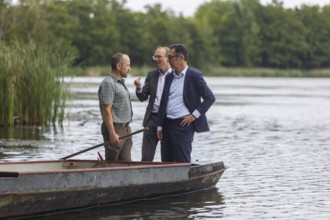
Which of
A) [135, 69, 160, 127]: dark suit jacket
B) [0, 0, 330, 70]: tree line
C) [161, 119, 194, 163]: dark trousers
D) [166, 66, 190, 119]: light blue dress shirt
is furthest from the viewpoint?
[0, 0, 330, 70]: tree line

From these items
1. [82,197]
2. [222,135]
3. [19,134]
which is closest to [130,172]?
[82,197]

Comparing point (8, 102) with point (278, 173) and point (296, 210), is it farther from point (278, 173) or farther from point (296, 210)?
point (296, 210)

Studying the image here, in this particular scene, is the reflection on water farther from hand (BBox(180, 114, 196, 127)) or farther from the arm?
hand (BBox(180, 114, 196, 127))

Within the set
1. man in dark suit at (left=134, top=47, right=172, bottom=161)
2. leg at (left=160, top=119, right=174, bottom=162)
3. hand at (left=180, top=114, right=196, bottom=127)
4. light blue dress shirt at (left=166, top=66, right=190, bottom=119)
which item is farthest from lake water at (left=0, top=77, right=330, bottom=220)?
light blue dress shirt at (left=166, top=66, right=190, bottom=119)

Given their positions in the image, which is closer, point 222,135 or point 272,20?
point 222,135

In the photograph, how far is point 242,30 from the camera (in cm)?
14638

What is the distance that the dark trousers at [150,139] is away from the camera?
13.2 m

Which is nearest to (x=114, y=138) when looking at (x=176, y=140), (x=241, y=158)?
(x=176, y=140)

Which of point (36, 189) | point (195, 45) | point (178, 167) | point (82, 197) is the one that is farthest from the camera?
point (195, 45)

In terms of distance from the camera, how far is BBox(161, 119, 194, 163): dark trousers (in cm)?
1298

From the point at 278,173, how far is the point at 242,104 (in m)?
26.1

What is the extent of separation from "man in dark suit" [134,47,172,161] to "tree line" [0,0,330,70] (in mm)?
79265

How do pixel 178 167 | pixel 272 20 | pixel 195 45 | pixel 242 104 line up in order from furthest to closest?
pixel 272 20
pixel 195 45
pixel 242 104
pixel 178 167

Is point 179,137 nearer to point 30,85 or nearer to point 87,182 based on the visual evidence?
point 87,182
